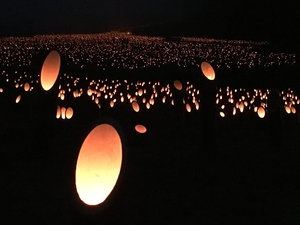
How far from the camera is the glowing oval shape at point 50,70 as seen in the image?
866 cm

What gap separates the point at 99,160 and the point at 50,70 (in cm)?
562

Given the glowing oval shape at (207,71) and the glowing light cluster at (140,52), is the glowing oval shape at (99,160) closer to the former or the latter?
the glowing oval shape at (207,71)

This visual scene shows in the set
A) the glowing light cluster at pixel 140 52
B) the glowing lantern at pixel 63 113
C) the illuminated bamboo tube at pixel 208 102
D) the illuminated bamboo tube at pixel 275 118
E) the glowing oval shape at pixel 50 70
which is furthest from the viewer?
the glowing light cluster at pixel 140 52

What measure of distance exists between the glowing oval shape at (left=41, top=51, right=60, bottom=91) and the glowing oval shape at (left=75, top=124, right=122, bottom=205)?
5.28 m

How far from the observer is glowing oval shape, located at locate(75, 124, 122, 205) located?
334 centimetres

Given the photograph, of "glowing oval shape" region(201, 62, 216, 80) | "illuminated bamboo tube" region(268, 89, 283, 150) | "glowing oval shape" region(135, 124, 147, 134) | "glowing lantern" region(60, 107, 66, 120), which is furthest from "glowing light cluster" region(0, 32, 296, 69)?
"glowing oval shape" region(201, 62, 216, 80)

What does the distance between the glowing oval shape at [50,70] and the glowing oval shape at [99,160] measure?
5283 millimetres

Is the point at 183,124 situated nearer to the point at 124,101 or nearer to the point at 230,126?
the point at 230,126

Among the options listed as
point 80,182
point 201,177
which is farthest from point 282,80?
point 80,182

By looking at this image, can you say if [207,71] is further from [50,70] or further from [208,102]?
[50,70]

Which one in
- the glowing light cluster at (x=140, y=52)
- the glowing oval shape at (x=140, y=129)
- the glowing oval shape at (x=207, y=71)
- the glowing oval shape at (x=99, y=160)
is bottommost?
the glowing oval shape at (x=99, y=160)

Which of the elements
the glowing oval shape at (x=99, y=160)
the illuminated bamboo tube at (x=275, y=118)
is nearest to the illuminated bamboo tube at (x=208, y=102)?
the illuminated bamboo tube at (x=275, y=118)

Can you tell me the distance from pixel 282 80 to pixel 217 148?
1612 centimetres

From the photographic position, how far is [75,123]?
14336mm
